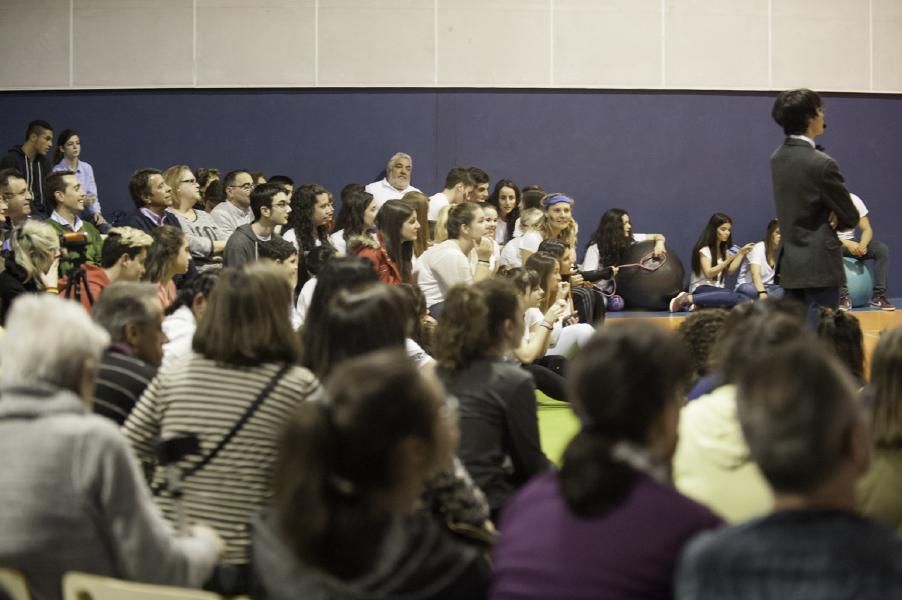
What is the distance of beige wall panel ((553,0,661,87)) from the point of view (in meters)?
10.8

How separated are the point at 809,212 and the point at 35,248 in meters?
3.42

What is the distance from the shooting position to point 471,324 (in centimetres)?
324

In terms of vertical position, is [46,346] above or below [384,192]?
below

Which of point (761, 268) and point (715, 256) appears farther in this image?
point (715, 256)

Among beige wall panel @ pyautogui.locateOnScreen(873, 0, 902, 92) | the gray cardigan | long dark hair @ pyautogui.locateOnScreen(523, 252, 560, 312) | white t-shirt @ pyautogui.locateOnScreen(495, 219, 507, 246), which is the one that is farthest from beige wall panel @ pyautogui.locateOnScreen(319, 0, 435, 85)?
the gray cardigan

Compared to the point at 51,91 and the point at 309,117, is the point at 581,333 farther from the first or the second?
the point at 51,91

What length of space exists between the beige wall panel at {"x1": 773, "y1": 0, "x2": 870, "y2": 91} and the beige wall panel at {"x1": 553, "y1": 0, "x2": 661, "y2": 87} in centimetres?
119

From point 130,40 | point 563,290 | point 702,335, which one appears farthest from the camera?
point 130,40

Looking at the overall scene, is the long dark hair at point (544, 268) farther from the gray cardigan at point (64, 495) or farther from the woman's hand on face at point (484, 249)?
the gray cardigan at point (64, 495)

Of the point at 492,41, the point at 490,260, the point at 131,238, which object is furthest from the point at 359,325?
the point at 492,41

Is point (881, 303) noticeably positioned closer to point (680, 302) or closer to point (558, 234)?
point (680, 302)

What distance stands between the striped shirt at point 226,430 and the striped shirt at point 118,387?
1.00 ft

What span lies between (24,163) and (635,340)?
24.9ft

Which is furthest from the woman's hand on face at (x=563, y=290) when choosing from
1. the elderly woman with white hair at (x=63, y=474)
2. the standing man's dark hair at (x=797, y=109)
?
the elderly woman with white hair at (x=63, y=474)
